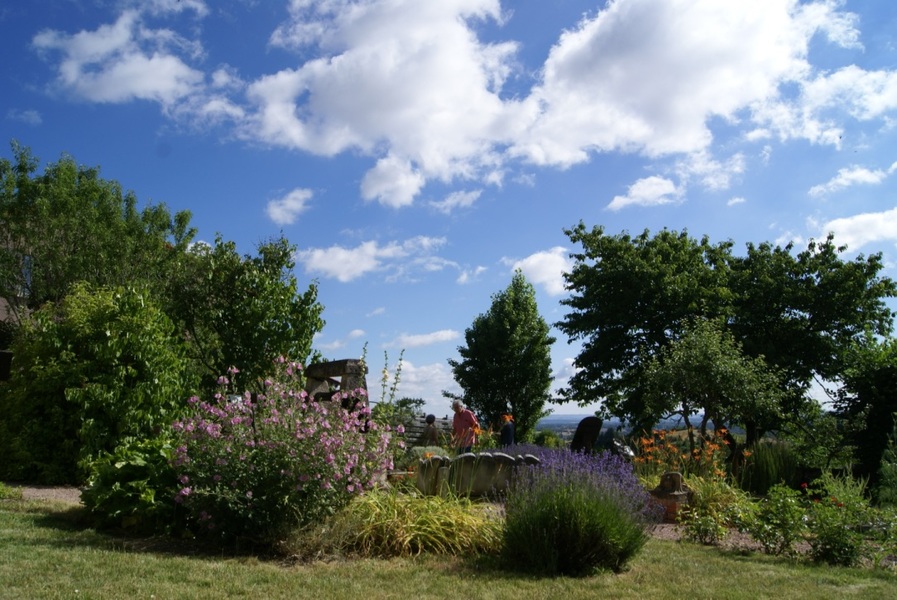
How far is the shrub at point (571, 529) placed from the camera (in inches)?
228

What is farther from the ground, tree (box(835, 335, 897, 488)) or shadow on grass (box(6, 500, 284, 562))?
tree (box(835, 335, 897, 488))

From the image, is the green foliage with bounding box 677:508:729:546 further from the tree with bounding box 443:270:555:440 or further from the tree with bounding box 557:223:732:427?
the tree with bounding box 443:270:555:440

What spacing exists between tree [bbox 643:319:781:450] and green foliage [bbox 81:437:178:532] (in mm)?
9761

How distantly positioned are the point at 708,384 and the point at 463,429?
4998 millimetres

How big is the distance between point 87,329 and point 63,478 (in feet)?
6.87

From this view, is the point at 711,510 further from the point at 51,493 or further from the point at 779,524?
the point at 51,493

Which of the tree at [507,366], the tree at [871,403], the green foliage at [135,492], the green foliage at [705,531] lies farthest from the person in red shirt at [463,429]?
the tree at [507,366]

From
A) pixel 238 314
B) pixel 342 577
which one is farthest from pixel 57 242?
pixel 342 577

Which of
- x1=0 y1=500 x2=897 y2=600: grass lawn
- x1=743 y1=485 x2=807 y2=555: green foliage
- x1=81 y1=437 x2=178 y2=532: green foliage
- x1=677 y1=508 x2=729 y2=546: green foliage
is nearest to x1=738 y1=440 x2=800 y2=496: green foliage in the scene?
x1=677 y1=508 x2=729 y2=546: green foliage

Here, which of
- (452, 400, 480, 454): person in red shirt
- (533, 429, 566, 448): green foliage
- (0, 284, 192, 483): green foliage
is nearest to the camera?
(0, 284, 192, 483): green foliage

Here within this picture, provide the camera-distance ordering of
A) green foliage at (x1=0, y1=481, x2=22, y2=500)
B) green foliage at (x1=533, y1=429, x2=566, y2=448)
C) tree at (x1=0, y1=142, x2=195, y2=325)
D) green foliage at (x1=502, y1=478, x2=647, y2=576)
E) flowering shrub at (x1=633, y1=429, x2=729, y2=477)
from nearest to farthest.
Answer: green foliage at (x1=502, y1=478, x2=647, y2=576), green foliage at (x1=0, y1=481, x2=22, y2=500), flowering shrub at (x1=633, y1=429, x2=729, y2=477), tree at (x1=0, y1=142, x2=195, y2=325), green foliage at (x1=533, y1=429, x2=566, y2=448)

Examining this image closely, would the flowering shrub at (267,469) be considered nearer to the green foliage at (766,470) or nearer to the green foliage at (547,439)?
the green foliage at (766,470)

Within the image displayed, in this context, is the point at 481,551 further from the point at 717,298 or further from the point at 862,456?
the point at 717,298

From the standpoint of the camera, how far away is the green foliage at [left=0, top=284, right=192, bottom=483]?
995 cm
